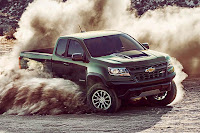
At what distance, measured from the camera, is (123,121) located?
8344 millimetres

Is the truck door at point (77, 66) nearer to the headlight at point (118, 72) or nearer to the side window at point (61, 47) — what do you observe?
the side window at point (61, 47)

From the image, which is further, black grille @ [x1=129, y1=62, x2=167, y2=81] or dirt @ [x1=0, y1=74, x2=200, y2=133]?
black grille @ [x1=129, y1=62, x2=167, y2=81]

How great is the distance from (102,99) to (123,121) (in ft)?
3.03

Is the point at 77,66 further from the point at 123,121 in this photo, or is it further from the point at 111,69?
the point at 123,121

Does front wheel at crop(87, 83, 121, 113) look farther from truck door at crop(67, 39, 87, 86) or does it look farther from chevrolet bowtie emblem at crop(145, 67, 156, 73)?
chevrolet bowtie emblem at crop(145, 67, 156, 73)

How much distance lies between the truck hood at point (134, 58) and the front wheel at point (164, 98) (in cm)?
82

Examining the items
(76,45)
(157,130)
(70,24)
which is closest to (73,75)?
(76,45)

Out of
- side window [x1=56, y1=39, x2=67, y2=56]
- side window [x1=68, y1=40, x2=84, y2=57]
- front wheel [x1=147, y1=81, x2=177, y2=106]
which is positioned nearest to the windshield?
side window [x1=68, y1=40, x2=84, y2=57]

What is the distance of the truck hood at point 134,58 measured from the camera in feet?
29.3

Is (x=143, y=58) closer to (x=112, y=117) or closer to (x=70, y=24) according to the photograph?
(x=112, y=117)

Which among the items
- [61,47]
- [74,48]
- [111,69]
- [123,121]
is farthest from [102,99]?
[61,47]

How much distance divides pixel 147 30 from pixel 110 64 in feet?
43.6

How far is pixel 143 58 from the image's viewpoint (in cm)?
912

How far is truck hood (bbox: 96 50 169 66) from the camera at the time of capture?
893 centimetres
